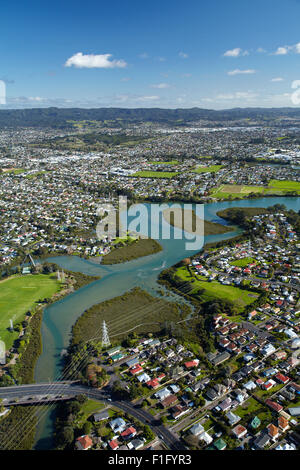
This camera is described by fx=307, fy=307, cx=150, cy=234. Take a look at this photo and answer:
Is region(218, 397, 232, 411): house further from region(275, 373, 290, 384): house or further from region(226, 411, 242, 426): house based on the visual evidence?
region(275, 373, 290, 384): house

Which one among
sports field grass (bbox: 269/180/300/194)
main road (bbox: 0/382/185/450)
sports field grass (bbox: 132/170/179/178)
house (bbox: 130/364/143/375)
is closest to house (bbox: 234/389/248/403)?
main road (bbox: 0/382/185/450)

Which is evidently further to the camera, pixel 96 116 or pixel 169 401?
pixel 96 116

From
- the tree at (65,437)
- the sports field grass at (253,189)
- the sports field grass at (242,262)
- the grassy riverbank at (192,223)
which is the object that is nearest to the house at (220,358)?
the tree at (65,437)

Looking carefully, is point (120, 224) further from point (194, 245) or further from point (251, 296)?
point (251, 296)

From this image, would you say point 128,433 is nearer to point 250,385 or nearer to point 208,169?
point 250,385

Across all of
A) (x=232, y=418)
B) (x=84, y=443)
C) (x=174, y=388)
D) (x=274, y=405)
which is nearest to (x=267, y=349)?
(x=274, y=405)

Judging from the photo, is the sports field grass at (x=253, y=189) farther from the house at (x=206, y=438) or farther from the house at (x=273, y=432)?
the house at (x=206, y=438)

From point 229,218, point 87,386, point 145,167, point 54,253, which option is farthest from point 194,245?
point 145,167
